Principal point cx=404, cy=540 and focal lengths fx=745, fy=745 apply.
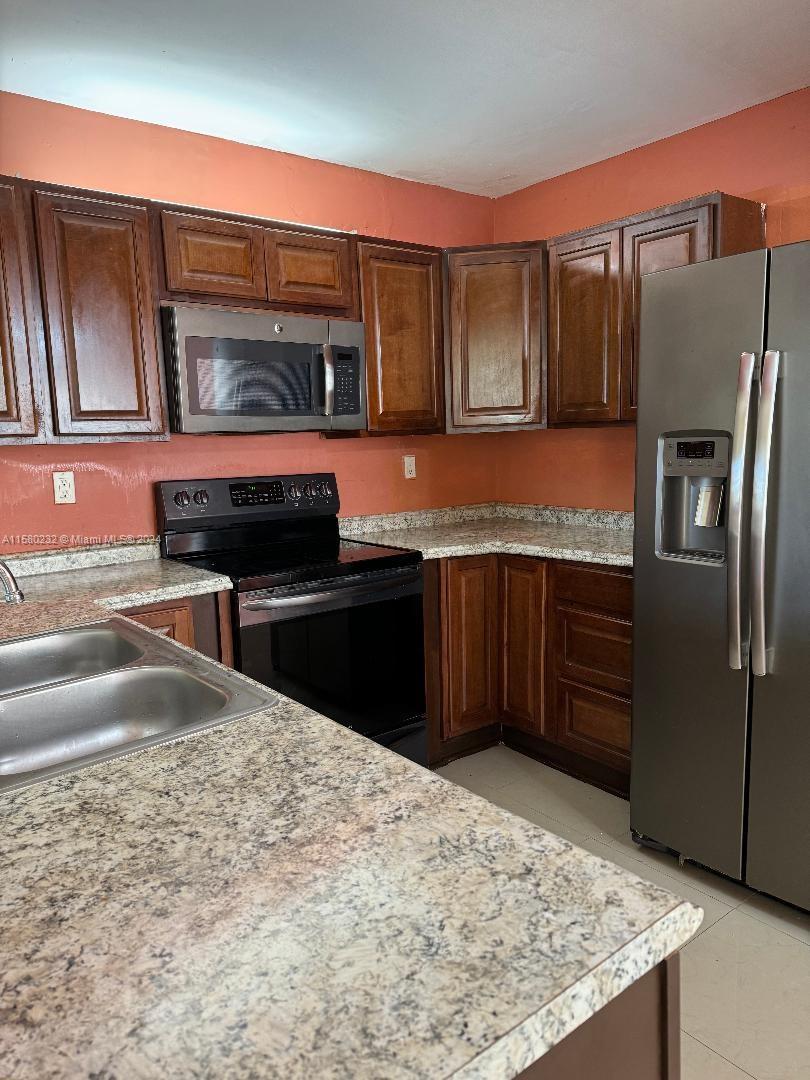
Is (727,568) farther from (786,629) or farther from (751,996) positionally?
(751,996)

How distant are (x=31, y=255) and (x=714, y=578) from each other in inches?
86.7

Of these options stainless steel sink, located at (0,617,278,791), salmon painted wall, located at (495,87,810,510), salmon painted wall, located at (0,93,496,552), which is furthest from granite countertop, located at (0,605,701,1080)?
salmon painted wall, located at (495,87,810,510)

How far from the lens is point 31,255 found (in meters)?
2.23

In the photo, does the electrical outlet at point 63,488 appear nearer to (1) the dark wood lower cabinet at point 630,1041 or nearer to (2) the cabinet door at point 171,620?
(2) the cabinet door at point 171,620

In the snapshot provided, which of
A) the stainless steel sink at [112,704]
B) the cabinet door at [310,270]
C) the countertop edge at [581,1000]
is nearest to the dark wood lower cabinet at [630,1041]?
the countertop edge at [581,1000]

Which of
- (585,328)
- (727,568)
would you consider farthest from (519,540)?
(727,568)

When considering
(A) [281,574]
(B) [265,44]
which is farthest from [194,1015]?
(B) [265,44]

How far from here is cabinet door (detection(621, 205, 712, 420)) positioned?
2.57 metres

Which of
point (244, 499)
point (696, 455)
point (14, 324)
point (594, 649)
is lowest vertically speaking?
point (594, 649)

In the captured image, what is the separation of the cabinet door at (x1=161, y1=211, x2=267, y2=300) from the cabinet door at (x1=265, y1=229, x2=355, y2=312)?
5 centimetres

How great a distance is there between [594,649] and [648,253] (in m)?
1.46

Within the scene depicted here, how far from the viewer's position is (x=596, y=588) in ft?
8.86

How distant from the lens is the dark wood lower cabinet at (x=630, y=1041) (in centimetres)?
62

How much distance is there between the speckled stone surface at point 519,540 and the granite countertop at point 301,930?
6.30ft
